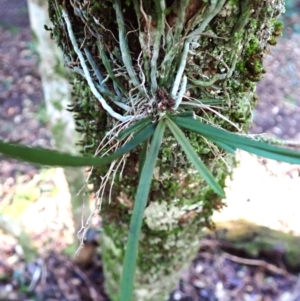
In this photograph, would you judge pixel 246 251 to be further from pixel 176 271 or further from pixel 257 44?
pixel 257 44

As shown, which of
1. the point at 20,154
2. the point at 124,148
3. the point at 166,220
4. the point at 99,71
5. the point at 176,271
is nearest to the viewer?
the point at 20,154

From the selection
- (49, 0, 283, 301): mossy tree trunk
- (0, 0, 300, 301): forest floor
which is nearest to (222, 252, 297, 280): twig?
(0, 0, 300, 301): forest floor

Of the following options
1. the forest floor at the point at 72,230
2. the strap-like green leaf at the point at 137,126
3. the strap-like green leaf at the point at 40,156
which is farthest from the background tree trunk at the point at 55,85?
the strap-like green leaf at the point at 40,156

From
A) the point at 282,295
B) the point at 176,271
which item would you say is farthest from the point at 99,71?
the point at 282,295

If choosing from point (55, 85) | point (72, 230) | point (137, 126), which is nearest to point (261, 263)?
point (72, 230)

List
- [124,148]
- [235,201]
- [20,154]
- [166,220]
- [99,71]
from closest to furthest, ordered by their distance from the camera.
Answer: [20,154] < [124,148] < [99,71] < [166,220] < [235,201]

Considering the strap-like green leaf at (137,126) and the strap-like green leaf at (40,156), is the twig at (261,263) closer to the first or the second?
the strap-like green leaf at (137,126)
